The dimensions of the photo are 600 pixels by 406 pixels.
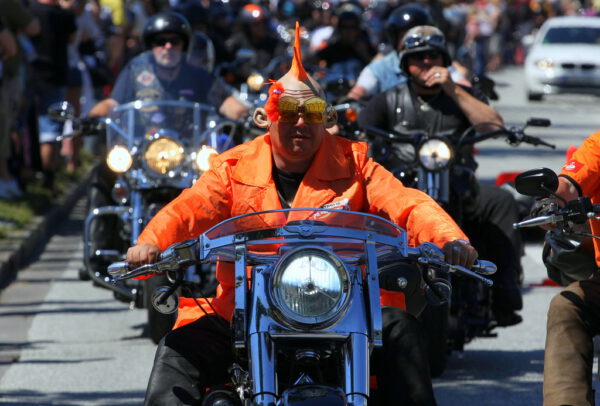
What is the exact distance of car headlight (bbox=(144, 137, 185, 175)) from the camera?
861 centimetres

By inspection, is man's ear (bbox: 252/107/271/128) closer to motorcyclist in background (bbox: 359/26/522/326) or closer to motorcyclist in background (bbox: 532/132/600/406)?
motorcyclist in background (bbox: 532/132/600/406)

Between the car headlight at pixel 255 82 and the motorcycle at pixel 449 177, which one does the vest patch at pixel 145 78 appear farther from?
the car headlight at pixel 255 82

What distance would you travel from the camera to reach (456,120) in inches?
316

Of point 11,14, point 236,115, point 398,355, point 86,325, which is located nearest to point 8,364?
point 86,325

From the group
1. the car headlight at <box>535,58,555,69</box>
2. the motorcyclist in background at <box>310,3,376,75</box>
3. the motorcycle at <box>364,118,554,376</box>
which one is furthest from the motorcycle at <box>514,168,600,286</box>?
the car headlight at <box>535,58,555,69</box>

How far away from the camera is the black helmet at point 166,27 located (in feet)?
32.0

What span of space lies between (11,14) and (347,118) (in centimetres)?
543

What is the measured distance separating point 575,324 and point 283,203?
114 cm

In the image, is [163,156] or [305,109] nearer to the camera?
[305,109]

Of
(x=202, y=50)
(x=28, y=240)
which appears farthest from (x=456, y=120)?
(x=202, y=50)

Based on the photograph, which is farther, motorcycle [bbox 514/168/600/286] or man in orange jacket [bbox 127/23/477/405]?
motorcycle [bbox 514/168/600/286]

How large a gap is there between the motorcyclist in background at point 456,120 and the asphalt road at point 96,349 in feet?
1.63

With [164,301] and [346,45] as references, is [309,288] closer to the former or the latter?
[164,301]

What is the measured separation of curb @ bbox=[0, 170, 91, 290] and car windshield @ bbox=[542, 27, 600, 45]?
17.1 meters
